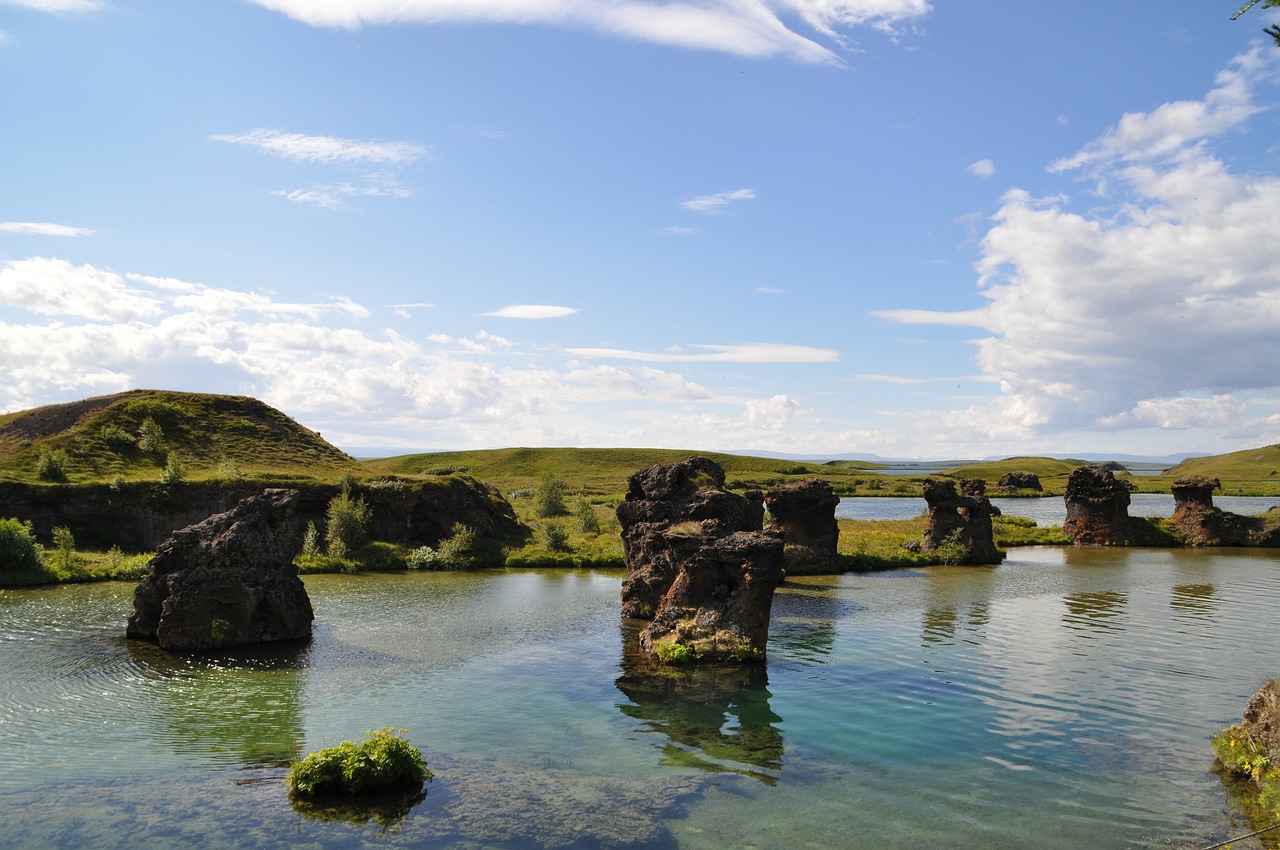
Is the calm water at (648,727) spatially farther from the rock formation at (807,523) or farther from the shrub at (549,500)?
the shrub at (549,500)

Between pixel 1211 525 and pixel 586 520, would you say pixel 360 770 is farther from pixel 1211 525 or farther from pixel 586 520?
pixel 1211 525

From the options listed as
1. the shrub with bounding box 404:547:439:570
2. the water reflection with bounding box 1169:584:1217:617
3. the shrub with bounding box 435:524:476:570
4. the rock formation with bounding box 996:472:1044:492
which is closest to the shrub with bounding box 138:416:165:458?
the shrub with bounding box 404:547:439:570

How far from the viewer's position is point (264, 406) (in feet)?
331

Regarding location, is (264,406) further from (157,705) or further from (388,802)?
(388,802)

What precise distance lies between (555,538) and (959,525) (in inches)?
1337

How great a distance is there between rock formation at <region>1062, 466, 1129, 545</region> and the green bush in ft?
254

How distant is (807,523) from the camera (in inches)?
2409

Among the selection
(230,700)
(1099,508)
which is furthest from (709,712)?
(1099,508)

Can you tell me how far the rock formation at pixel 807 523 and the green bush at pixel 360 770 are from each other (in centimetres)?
4345

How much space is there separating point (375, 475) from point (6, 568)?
105ft

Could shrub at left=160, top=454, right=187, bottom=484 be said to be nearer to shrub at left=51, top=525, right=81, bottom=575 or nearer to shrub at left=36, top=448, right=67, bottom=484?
shrub at left=36, top=448, right=67, bottom=484

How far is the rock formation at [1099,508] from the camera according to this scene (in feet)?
261

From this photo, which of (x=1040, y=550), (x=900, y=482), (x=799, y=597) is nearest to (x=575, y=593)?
(x=799, y=597)

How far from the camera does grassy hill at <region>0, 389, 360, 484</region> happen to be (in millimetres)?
68375
